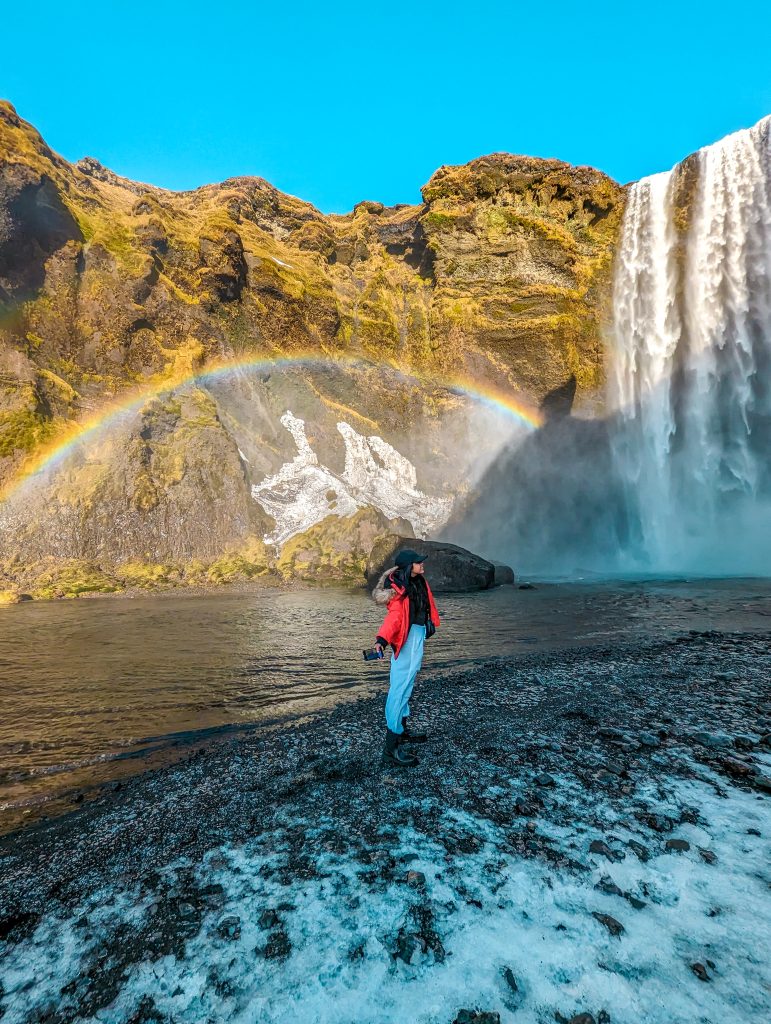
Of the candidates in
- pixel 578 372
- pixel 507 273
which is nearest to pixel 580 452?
pixel 578 372

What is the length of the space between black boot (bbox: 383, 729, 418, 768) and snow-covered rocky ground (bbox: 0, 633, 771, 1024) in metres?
0.19

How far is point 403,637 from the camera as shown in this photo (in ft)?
18.4

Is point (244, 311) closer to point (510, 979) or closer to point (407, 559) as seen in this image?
point (407, 559)

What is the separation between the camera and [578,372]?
43.7 meters

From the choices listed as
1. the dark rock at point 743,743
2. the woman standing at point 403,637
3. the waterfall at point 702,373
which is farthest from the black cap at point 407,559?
the waterfall at point 702,373

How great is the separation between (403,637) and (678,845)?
308 centimetres

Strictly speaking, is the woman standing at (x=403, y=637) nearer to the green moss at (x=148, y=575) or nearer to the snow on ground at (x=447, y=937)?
the snow on ground at (x=447, y=937)

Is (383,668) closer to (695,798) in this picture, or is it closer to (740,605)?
(695,798)

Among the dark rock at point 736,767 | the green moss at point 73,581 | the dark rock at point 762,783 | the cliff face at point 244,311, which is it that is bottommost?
the green moss at point 73,581

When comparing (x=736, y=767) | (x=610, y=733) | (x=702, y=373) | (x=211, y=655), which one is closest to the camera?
(x=736, y=767)

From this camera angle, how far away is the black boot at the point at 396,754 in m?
5.25

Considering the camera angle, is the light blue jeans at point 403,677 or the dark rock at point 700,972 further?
the light blue jeans at point 403,677

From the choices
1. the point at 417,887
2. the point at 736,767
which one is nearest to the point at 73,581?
the point at 417,887

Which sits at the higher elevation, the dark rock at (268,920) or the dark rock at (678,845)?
the dark rock at (678,845)
